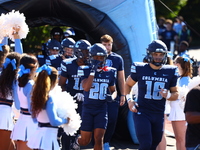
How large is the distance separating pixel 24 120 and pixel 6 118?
63 cm

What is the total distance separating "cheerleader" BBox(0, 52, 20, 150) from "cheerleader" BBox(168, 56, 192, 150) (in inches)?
95.4

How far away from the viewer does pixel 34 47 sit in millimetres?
13312

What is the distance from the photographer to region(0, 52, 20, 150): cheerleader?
5.90 meters

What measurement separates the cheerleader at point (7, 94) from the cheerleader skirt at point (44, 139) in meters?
0.88

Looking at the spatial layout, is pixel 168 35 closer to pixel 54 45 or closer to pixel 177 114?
pixel 54 45

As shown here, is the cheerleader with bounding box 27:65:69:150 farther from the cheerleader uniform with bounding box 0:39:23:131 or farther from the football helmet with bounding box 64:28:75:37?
the football helmet with bounding box 64:28:75:37

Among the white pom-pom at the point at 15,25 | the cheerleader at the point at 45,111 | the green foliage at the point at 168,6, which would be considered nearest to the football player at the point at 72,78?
the white pom-pom at the point at 15,25

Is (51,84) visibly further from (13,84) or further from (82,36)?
(82,36)

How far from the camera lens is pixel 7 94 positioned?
5965mm

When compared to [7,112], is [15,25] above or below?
above

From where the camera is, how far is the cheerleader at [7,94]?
19.4ft

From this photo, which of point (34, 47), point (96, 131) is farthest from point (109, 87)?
point (34, 47)

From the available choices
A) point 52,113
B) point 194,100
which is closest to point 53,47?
point 52,113

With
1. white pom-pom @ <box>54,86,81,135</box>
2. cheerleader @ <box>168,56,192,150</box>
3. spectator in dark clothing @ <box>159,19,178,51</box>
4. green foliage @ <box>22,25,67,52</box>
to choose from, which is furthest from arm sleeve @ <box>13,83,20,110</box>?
spectator in dark clothing @ <box>159,19,178,51</box>
